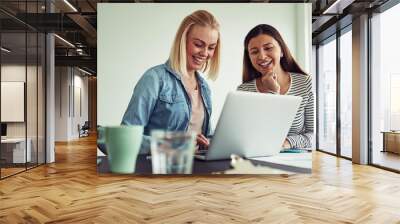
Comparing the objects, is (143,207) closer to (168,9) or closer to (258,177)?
(258,177)

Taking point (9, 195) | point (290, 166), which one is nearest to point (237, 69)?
point (290, 166)

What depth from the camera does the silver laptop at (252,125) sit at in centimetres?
455

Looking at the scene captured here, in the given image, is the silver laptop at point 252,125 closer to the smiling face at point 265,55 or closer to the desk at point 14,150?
the smiling face at point 265,55

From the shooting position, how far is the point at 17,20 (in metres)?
6.05

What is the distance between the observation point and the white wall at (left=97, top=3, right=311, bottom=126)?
539 centimetres

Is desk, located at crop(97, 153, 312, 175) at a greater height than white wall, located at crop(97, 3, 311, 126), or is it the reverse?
white wall, located at crop(97, 3, 311, 126)

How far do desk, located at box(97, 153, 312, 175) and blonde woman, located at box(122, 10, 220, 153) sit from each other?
24 cm

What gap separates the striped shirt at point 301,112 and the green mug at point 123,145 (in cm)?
159

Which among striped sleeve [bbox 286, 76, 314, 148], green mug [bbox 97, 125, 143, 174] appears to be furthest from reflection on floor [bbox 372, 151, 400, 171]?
green mug [bbox 97, 125, 143, 174]

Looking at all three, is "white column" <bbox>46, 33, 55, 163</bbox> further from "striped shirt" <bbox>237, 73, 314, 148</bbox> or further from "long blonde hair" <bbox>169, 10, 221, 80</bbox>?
"striped shirt" <bbox>237, 73, 314, 148</bbox>

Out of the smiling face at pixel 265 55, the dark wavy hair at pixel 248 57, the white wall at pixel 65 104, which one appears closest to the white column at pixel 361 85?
the dark wavy hair at pixel 248 57

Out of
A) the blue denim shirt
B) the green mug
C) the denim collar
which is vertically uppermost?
the denim collar

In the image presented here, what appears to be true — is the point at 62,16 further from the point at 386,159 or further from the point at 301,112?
the point at 386,159

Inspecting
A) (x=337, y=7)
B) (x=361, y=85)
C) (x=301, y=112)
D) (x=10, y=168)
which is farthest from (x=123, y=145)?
(x=361, y=85)
